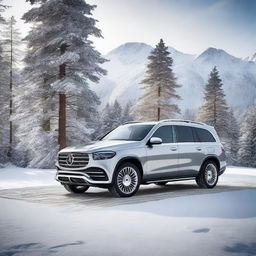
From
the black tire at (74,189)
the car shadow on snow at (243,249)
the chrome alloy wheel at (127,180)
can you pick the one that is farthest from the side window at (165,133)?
the car shadow on snow at (243,249)

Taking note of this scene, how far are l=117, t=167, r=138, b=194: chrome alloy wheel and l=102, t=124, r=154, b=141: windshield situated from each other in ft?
3.58

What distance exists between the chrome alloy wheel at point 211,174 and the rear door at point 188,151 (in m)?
0.47

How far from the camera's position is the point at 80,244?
19.7 feet

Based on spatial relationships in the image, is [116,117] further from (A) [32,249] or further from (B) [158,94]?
(A) [32,249]

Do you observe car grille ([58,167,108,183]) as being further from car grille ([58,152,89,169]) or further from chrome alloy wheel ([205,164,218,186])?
chrome alloy wheel ([205,164,218,186])

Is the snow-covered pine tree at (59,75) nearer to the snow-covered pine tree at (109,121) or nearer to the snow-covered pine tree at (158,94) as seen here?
the snow-covered pine tree at (158,94)


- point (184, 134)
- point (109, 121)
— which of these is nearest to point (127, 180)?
point (184, 134)

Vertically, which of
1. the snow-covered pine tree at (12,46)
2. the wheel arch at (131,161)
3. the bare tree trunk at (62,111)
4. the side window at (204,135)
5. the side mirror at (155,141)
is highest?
the snow-covered pine tree at (12,46)

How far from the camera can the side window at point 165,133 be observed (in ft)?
42.4

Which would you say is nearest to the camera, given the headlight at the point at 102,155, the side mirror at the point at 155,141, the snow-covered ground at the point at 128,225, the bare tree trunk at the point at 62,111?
the snow-covered ground at the point at 128,225

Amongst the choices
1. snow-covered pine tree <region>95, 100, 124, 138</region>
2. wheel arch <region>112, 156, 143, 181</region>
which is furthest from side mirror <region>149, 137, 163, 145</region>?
snow-covered pine tree <region>95, 100, 124, 138</region>

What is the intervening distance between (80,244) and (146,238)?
972 millimetres

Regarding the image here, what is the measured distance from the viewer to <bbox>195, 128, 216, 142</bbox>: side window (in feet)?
47.4

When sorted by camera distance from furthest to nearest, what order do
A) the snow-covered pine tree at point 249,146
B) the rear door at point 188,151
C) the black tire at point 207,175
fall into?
the snow-covered pine tree at point 249,146 → the black tire at point 207,175 → the rear door at point 188,151
